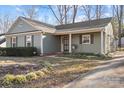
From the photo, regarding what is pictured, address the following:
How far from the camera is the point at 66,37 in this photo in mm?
20594

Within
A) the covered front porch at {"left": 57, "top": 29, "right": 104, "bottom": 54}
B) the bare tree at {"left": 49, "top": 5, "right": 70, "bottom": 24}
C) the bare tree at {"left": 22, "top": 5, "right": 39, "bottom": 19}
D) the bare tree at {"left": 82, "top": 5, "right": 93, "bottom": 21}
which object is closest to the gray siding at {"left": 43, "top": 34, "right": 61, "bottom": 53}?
the covered front porch at {"left": 57, "top": 29, "right": 104, "bottom": 54}

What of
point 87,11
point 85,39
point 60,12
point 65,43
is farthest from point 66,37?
point 60,12

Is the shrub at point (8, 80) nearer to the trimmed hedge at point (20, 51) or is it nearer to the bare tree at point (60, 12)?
the trimmed hedge at point (20, 51)

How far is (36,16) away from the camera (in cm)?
2709

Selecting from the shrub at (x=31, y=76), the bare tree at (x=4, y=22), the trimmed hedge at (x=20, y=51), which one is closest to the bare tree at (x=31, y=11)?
the bare tree at (x=4, y=22)

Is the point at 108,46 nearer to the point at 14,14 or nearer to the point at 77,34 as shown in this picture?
the point at 77,34

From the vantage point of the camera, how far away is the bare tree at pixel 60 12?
101 feet

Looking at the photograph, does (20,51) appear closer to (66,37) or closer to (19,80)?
(66,37)

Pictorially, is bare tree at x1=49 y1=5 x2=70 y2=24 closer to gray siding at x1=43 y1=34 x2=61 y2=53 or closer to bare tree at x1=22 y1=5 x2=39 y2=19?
bare tree at x1=22 y1=5 x2=39 y2=19

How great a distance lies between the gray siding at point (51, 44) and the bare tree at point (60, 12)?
10.9m

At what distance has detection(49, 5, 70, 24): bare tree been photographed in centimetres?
3088

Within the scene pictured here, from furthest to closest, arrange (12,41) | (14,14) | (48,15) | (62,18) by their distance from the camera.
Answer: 1. (62,18)
2. (48,15)
3. (14,14)
4. (12,41)
